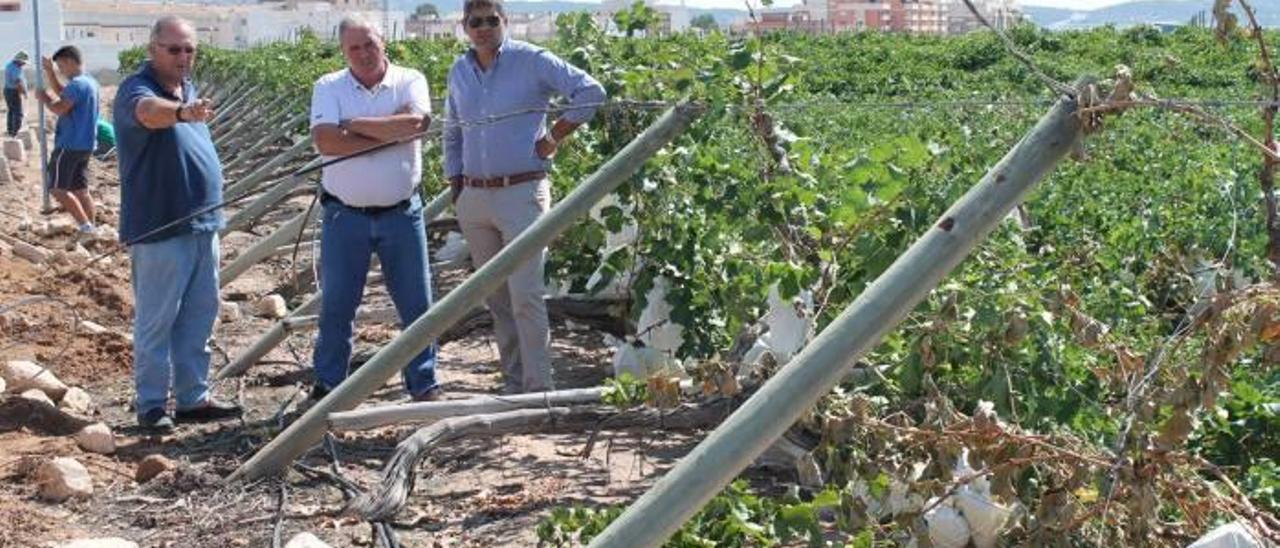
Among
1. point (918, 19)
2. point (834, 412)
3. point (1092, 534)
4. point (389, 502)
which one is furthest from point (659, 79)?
point (918, 19)

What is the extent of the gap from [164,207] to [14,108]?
21.8 metres

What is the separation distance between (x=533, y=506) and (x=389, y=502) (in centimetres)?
42

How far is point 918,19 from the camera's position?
159 feet

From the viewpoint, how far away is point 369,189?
268 inches

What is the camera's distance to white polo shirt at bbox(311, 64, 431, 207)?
22.2 feet

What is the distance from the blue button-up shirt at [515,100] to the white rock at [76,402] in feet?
5.58

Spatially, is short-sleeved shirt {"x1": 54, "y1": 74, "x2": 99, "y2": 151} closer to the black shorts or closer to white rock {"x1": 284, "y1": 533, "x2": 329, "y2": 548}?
the black shorts

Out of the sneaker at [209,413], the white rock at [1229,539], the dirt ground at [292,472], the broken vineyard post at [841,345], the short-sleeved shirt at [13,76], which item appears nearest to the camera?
the broken vineyard post at [841,345]

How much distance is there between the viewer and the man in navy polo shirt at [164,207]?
6766 millimetres

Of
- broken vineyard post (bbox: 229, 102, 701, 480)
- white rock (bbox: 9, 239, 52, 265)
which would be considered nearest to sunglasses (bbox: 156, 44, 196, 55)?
broken vineyard post (bbox: 229, 102, 701, 480)

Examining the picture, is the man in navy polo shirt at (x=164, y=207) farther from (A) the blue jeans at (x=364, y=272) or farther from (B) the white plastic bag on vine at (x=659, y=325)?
(B) the white plastic bag on vine at (x=659, y=325)

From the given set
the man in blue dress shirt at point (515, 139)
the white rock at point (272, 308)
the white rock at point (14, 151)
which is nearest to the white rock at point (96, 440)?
the man in blue dress shirt at point (515, 139)

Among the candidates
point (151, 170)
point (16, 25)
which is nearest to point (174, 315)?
point (151, 170)

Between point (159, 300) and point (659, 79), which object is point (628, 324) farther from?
point (159, 300)
